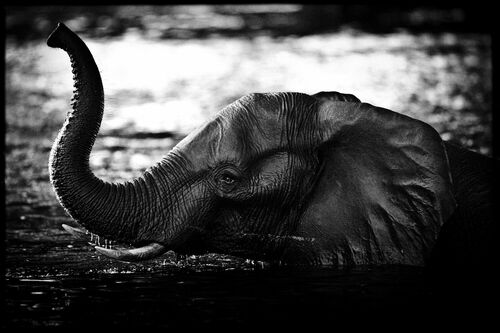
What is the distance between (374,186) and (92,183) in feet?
5.72

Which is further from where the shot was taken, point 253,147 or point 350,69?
point 350,69

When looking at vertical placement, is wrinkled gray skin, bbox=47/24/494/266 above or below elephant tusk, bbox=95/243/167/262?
above

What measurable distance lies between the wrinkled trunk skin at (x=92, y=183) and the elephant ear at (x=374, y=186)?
0.93 metres

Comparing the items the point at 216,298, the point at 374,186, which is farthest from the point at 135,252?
the point at 374,186

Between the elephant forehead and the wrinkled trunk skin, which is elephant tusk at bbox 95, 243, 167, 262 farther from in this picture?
the elephant forehead

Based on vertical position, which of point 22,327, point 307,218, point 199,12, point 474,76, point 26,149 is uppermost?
point 199,12

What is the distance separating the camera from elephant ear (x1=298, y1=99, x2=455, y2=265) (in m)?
8.81

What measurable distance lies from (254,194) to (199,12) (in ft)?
64.6

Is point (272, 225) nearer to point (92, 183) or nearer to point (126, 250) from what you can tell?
point (126, 250)

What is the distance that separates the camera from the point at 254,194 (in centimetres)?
879

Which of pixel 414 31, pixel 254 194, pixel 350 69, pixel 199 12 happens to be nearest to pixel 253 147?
pixel 254 194

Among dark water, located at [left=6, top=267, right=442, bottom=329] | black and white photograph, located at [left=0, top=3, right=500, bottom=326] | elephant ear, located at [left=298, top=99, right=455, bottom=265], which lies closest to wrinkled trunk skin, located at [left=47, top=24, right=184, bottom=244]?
black and white photograph, located at [left=0, top=3, right=500, bottom=326]

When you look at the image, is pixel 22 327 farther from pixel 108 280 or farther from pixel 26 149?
pixel 26 149

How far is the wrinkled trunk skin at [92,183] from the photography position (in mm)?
8516
